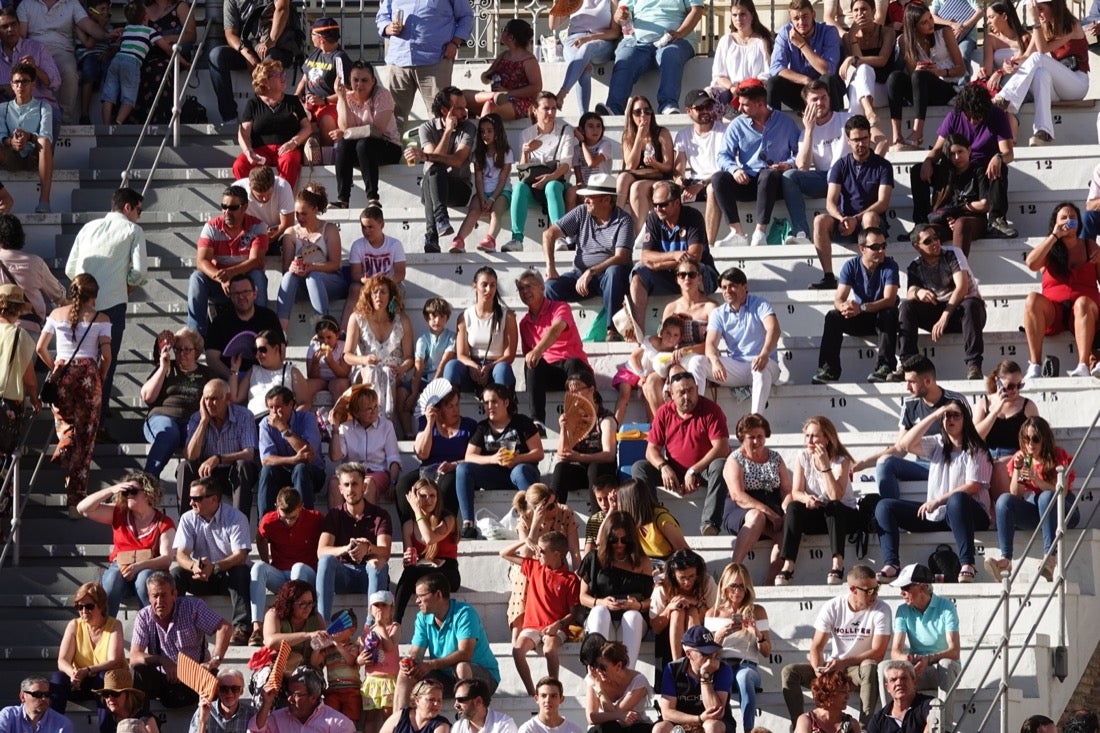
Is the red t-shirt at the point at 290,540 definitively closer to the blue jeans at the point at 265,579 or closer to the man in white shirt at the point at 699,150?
the blue jeans at the point at 265,579

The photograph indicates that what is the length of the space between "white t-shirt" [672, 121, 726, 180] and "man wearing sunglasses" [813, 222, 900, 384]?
1.99 meters

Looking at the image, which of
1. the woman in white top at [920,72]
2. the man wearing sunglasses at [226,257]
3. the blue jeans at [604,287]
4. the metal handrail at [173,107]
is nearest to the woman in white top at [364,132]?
the man wearing sunglasses at [226,257]

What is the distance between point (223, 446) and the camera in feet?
53.8

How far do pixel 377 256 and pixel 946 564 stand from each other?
15.7 feet

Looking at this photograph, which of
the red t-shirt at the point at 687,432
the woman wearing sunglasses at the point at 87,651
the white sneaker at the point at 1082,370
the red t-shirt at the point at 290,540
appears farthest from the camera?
the white sneaker at the point at 1082,370

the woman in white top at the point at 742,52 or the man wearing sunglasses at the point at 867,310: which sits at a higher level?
the woman in white top at the point at 742,52

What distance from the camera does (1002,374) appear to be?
16.0 meters

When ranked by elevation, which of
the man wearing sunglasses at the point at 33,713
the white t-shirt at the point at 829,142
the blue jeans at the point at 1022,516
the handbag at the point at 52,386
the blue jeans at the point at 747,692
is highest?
the white t-shirt at the point at 829,142

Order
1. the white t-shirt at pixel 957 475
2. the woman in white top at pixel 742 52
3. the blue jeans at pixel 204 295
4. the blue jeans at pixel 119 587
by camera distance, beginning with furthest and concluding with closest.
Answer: the woman in white top at pixel 742 52 < the blue jeans at pixel 204 295 < the white t-shirt at pixel 957 475 < the blue jeans at pixel 119 587

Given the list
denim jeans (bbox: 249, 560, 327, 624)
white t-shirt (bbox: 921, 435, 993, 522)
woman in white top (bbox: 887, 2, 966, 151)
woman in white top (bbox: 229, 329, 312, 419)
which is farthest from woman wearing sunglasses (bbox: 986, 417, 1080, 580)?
woman in white top (bbox: 229, 329, 312, 419)

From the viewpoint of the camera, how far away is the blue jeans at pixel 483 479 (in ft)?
52.7

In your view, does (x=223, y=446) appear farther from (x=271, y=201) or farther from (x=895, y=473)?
(x=895, y=473)

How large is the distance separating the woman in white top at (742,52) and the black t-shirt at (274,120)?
3.12m

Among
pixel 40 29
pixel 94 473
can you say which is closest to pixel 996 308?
pixel 94 473
